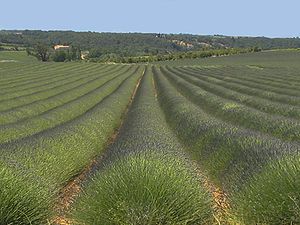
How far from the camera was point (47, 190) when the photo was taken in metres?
6.71

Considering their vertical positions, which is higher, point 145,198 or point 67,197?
point 145,198

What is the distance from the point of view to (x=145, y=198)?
605 cm

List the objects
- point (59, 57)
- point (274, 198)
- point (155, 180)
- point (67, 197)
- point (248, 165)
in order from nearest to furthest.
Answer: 1. point (274, 198)
2. point (155, 180)
3. point (248, 165)
4. point (67, 197)
5. point (59, 57)

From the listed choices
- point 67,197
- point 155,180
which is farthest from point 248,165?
point 67,197

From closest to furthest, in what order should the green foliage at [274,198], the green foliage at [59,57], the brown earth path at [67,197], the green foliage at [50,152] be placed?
1. the green foliage at [274,198]
2. the green foliage at [50,152]
3. the brown earth path at [67,197]
4. the green foliage at [59,57]

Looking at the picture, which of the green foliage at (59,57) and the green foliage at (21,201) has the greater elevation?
the green foliage at (21,201)

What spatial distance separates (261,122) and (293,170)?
9.41m

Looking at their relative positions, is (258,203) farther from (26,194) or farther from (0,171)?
(0,171)

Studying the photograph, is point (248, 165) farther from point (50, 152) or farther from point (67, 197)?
point (50, 152)

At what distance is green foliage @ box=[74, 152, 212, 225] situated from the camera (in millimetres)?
5969

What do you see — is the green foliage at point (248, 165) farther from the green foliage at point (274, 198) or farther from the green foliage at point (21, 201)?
the green foliage at point (21, 201)

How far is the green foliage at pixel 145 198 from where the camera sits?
19.6 feet

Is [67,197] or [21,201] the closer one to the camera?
[21,201]

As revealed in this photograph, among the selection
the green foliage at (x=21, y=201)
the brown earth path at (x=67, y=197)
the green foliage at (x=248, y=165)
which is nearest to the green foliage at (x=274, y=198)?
the green foliage at (x=248, y=165)
